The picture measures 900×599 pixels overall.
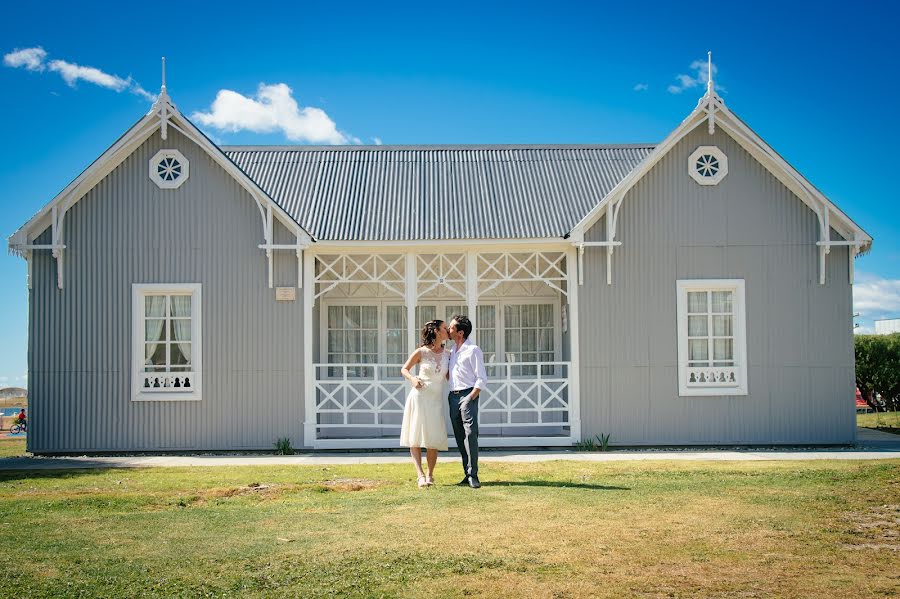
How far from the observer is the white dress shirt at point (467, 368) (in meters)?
10.4

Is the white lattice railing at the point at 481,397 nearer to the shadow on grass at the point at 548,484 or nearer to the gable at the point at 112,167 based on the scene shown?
the gable at the point at 112,167

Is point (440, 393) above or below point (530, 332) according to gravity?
below

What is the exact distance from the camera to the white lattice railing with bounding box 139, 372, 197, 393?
15023 millimetres

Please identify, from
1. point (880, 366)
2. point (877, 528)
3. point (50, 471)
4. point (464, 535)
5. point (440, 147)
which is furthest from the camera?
point (880, 366)

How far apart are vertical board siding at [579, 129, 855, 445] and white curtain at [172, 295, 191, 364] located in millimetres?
6359

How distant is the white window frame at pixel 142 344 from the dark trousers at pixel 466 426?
19.7ft

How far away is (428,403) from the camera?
34.3ft


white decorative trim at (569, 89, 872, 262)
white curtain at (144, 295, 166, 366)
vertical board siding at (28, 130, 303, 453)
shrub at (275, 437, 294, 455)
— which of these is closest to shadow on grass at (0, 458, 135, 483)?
vertical board siding at (28, 130, 303, 453)

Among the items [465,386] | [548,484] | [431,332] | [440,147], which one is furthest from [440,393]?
[440,147]

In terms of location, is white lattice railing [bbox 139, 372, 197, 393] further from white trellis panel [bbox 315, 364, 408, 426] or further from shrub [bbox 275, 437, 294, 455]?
white trellis panel [bbox 315, 364, 408, 426]

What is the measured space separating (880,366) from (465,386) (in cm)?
1588

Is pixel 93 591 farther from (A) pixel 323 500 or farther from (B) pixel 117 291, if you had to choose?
(B) pixel 117 291

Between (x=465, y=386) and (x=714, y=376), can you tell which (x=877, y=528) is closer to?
(x=465, y=386)

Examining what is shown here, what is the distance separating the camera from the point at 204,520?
8.44 meters
